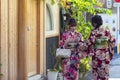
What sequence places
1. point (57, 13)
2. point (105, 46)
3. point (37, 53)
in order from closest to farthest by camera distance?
point (105, 46) → point (37, 53) → point (57, 13)

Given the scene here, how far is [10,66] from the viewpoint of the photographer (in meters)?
9.62

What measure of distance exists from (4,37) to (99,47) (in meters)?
2.36

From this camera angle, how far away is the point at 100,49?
8.18 m

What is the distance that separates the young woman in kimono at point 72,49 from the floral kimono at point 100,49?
18.2 inches

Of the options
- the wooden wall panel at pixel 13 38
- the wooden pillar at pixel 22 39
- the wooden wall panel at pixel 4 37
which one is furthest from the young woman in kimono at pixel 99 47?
the wooden pillar at pixel 22 39

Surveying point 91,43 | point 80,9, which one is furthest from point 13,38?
point 80,9

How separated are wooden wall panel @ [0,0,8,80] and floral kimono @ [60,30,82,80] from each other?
1.41 metres

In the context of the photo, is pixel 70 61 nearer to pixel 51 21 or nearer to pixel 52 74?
pixel 52 74

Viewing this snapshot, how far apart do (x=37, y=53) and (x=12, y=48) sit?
2.24 metres

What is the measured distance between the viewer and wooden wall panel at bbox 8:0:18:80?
9555 millimetres

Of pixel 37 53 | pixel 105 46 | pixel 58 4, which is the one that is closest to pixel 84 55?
pixel 105 46

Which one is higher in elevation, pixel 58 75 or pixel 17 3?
pixel 17 3

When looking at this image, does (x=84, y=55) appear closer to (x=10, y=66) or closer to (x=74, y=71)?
(x=74, y=71)

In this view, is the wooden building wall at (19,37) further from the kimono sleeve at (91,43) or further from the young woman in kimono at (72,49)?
the kimono sleeve at (91,43)
